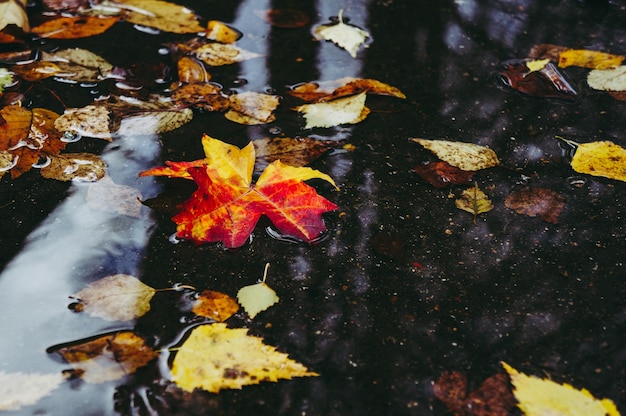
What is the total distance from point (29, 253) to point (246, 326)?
0.49 meters

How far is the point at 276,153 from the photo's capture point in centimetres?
141

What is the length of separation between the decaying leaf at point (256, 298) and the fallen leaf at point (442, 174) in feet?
1.68

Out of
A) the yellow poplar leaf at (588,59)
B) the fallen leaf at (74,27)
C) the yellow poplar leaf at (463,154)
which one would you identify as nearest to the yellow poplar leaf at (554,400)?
the yellow poplar leaf at (463,154)

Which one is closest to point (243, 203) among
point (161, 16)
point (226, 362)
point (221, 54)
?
point (226, 362)

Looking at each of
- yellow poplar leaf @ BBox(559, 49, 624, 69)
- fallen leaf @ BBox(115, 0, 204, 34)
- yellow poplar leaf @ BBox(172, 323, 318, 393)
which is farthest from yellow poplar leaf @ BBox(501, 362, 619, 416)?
fallen leaf @ BBox(115, 0, 204, 34)

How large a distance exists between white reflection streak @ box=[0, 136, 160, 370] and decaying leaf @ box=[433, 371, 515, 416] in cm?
64

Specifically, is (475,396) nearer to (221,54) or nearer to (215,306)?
(215,306)

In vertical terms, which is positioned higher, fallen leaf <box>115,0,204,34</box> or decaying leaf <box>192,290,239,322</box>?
fallen leaf <box>115,0,204,34</box>

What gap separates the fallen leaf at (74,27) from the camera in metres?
1.88

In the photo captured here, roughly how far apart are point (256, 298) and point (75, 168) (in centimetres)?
60

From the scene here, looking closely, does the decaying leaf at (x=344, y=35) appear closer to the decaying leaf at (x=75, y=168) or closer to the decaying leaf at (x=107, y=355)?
the decaying leaf at (x=75, y=168)

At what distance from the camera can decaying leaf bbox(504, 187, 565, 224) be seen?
1294mm

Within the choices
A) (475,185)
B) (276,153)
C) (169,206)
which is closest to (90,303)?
(169,206)

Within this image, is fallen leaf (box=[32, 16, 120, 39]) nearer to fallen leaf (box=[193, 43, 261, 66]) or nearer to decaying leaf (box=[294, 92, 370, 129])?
fallen leaf (box=[193, 43, 261, 66])
